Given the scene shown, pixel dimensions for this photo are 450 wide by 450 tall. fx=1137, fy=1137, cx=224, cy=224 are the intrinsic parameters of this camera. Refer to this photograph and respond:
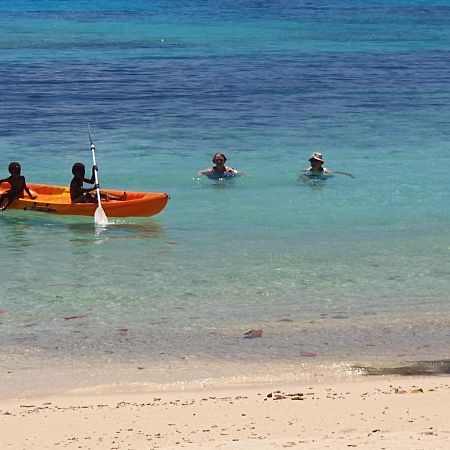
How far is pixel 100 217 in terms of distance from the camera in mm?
16547

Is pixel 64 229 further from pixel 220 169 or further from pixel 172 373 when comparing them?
pixel 172 373

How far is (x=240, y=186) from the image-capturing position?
19656 millimetres

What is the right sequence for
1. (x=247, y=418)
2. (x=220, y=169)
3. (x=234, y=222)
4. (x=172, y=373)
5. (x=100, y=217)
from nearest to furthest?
(x=247, y=418)
(x=172, y=373)
(x=100, y=217)
(x=234, y=222)
(x=220, y=169)

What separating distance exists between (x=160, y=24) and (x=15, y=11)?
18.4 metres

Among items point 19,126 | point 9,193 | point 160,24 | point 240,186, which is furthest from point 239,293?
point 160,24

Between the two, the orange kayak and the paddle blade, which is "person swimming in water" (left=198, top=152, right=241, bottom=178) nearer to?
the orange kayak

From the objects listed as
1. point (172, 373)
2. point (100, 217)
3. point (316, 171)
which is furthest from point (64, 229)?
point (172, 373)

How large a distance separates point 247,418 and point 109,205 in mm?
8554

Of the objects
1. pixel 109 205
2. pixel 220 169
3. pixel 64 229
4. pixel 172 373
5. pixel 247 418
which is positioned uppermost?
pixel 247 418

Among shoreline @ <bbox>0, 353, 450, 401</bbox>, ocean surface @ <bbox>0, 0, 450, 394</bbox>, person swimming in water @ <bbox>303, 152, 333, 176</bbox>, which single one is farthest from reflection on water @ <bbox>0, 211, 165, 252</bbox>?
shoreline @ <bbox>0, 353, 450, 401</bbox>

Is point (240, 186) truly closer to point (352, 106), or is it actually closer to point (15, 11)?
point (352, 106)

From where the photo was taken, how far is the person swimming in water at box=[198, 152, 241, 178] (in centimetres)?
1973

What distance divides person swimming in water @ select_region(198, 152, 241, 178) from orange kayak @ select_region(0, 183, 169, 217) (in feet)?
9.65

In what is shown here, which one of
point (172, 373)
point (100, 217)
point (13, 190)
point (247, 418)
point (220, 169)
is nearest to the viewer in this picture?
point (247, 418)
